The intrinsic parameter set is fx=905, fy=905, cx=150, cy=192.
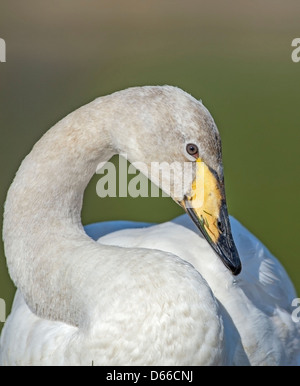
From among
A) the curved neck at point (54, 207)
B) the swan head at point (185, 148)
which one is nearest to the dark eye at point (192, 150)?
the swan head at point (185, 148)

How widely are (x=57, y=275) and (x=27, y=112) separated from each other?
6133mm

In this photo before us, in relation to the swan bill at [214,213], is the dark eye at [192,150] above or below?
above

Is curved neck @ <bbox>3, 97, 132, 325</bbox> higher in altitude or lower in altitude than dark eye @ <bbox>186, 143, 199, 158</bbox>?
lower

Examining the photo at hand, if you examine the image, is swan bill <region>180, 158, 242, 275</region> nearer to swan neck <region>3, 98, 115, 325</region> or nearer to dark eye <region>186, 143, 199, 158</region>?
dark eye <region>186, 143, 199, 158</region>

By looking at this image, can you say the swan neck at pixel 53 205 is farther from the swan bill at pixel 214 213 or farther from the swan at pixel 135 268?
the swan bill at pixel 214 213

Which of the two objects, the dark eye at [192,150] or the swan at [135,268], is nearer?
the swan at [135,268]

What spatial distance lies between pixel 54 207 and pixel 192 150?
46cm

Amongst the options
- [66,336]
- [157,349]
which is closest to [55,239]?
[66,336]

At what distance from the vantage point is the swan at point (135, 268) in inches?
94.1

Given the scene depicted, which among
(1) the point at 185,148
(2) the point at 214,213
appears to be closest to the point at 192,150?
(1) the point at 185,148

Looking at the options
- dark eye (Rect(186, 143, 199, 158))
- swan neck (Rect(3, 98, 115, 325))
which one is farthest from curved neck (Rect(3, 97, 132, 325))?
dark eye (Rect(186, 143, 199, 158))

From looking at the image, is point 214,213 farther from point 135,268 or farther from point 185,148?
point 135,268

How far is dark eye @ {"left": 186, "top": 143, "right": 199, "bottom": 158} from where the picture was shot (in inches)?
102

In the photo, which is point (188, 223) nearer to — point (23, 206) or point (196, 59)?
point (23, 206)
